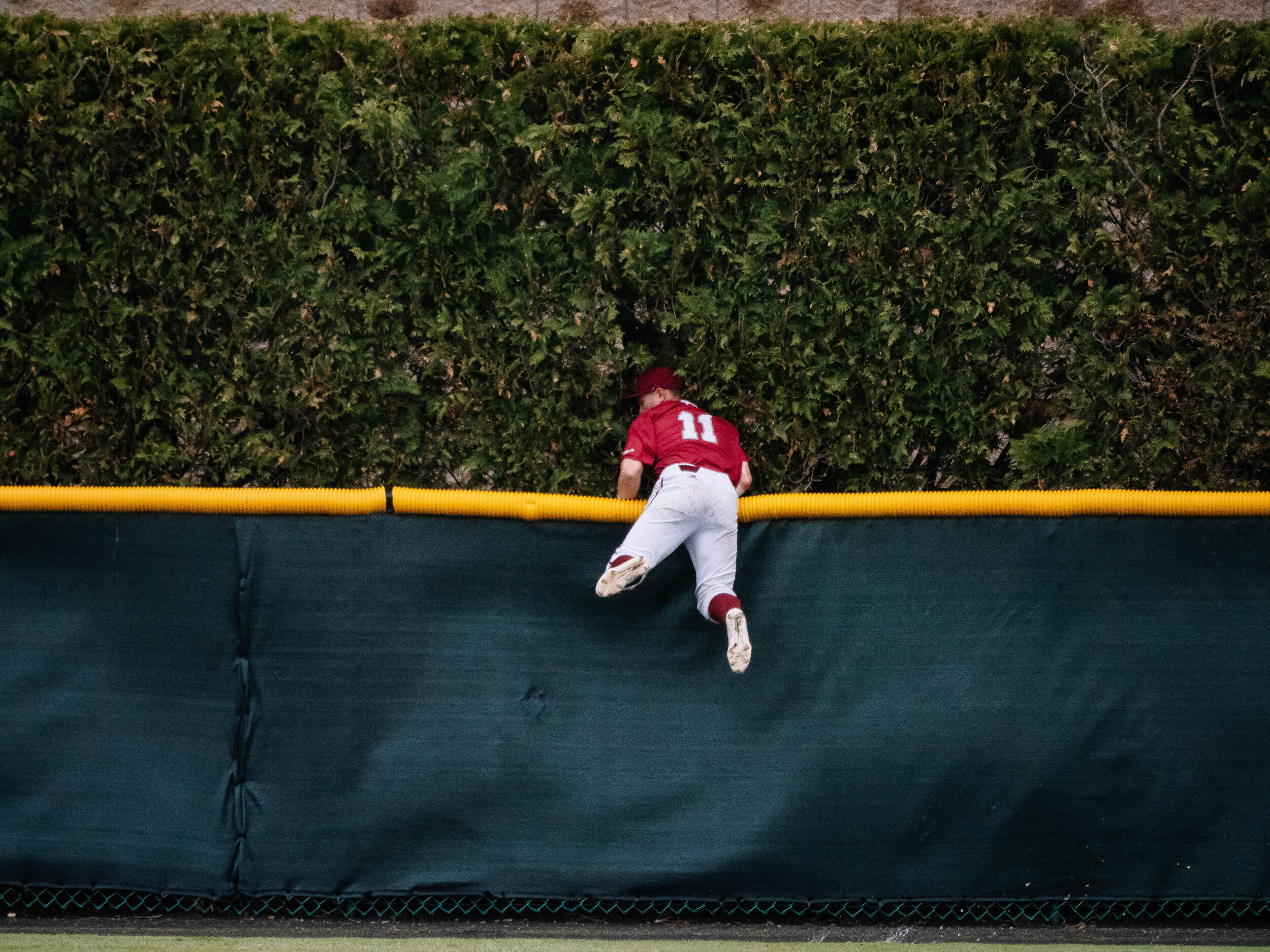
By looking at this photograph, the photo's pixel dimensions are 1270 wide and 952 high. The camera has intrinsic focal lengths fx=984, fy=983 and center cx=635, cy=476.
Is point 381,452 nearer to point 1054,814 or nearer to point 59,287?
point 59,287

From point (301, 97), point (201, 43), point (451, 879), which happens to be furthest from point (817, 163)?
point (451, 879)

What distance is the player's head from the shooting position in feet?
14.4

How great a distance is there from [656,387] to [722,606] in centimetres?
113

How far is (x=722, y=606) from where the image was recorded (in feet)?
12.2

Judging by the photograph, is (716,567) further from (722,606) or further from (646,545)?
(646,545)

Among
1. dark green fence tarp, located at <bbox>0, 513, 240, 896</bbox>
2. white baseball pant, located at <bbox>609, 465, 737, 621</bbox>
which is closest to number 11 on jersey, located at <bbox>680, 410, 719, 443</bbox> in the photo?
white baseball pant, located at <bbox>609, 465, 737, 621</bbox>

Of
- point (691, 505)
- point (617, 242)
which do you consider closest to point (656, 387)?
point (617, 242)

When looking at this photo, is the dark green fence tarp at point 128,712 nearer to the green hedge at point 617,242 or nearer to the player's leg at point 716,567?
the green hedge at point 617,242

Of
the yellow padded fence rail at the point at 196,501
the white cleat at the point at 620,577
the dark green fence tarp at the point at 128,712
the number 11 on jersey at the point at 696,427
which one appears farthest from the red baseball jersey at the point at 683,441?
the dark green fence tarp at the point at 128,712

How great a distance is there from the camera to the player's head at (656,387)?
4.39m

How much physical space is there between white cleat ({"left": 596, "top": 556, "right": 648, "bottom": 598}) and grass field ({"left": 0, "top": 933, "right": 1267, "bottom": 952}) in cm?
144

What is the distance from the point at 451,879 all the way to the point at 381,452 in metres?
1.86

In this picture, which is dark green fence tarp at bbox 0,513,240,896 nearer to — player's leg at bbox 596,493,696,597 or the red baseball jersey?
player's leg at bbox 596,493,696,597

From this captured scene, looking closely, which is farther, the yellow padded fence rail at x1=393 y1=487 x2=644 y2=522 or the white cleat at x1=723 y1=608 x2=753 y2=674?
the yellow padded fence rail at x1=393 y1=487 x2=644 y2=522
